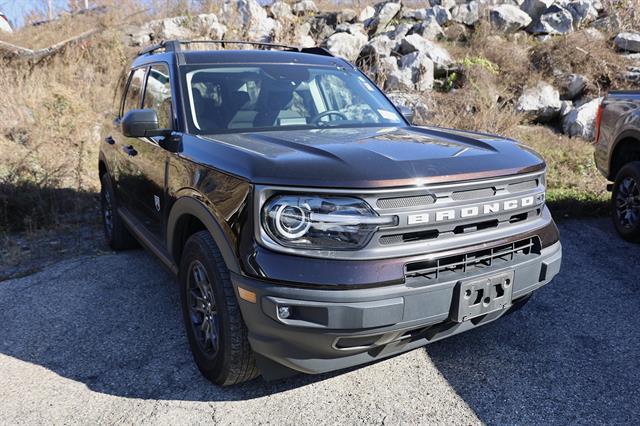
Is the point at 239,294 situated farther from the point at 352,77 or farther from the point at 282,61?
the point at 352,77

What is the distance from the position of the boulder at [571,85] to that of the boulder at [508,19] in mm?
2521

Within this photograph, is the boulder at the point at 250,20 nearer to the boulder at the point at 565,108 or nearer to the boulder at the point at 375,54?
the boulder at the point at 375,54

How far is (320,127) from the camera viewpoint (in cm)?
337

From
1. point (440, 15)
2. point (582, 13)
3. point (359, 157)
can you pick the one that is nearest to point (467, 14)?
point (440, 15)

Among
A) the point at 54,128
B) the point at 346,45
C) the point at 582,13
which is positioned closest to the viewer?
the point at 54,128

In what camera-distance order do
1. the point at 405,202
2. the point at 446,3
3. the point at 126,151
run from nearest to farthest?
the point at 405,202, the point at 126,151, the point at 446,3

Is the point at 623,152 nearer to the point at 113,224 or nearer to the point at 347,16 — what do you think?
the point at 113,224

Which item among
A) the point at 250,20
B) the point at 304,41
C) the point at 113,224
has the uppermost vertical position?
the point at 250,20

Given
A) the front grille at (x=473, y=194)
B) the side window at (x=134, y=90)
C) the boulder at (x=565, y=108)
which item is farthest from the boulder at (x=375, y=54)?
the front grille at (x=473, y=194)

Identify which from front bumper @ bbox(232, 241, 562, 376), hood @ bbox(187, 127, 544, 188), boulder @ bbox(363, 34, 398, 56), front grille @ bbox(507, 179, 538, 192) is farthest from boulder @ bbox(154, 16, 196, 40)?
front bumper @ bbox(232, 241, 562, 376)

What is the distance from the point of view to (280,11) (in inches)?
523

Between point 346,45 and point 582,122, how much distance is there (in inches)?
211

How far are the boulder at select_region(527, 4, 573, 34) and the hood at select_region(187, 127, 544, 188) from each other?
11528mm

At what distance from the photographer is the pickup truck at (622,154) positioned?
492 centimetres
